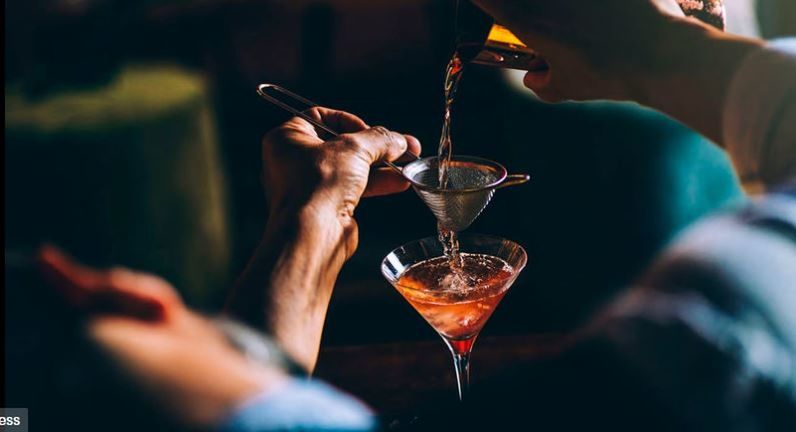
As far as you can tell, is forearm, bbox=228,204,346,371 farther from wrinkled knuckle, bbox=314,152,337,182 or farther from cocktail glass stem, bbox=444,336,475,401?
cocktail glass stem, bbox=444,336,475,401

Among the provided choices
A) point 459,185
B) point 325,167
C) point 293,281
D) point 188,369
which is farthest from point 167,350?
point 459,185

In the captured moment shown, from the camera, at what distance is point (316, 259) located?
3.40 feet

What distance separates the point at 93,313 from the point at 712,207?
76.2 inches

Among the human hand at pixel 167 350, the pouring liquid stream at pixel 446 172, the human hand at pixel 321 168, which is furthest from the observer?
the pouring liquid stream at pixel 446 172

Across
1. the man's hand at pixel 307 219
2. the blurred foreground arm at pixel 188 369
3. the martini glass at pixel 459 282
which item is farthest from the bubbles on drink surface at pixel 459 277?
the blurred foreground arm at pixel 188 369

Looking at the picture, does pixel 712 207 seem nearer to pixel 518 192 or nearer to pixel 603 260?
pixel 603 260

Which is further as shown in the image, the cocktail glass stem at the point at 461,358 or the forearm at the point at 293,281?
the cocktail glass stem at the point at 461,358

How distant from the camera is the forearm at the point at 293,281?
2.96 ft

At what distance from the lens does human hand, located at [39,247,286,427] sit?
0.53 m

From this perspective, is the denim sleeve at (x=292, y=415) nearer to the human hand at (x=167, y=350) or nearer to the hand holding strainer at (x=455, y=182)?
the human hand at (x=167, y=350)

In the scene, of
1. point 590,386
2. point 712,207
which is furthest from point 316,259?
point 712,207

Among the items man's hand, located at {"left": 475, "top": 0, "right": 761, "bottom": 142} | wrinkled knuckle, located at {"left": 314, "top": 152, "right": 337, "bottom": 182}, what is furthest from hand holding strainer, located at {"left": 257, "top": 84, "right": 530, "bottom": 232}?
man's hand, located at {"left": 475, "top": 0, "right": 761, "bottom": 142}

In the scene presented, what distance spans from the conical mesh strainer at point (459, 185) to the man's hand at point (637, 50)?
9.2 inches

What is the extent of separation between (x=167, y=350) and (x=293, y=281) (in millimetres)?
407
